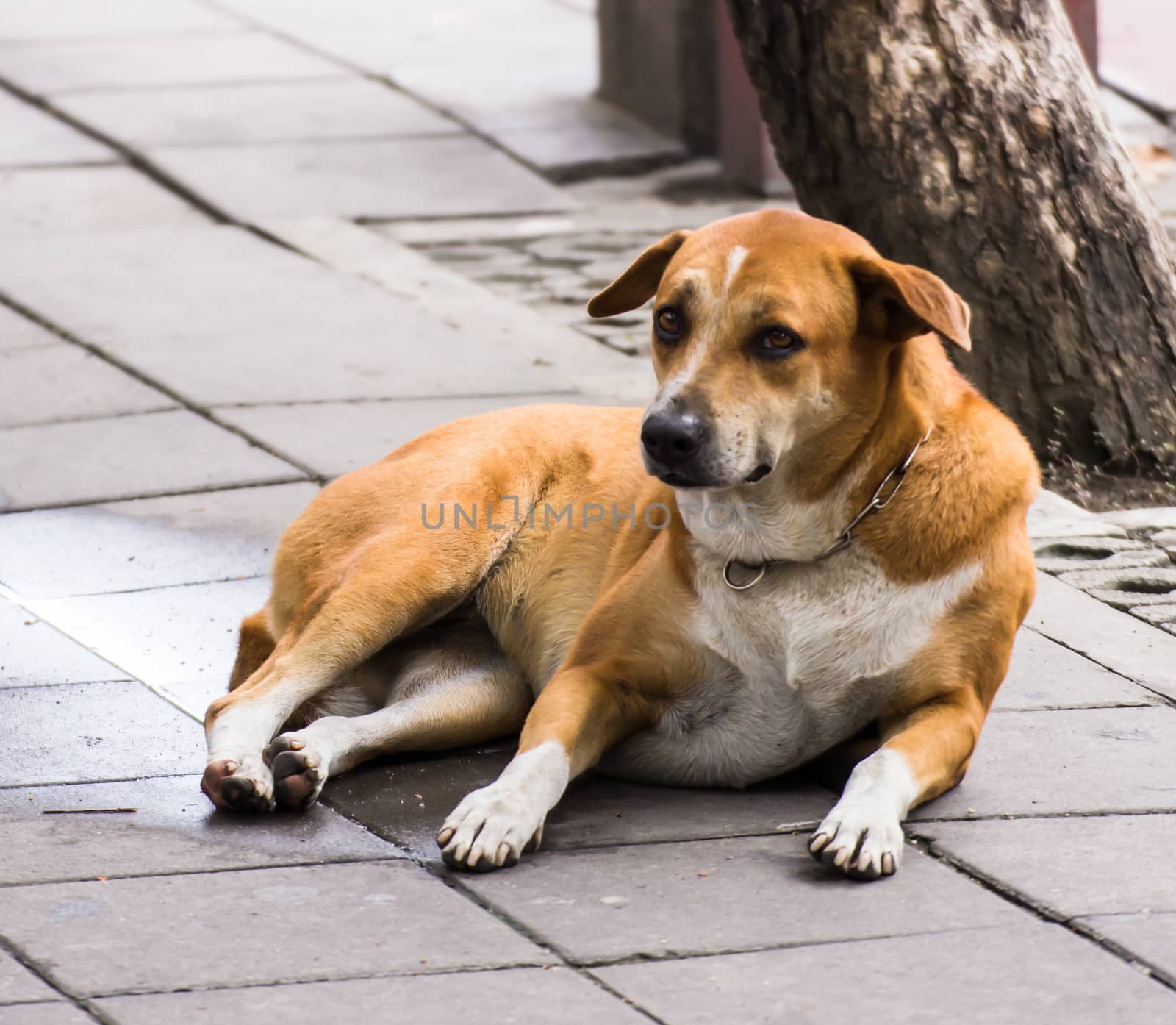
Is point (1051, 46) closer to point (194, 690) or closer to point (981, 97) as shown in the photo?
point (981, 97)

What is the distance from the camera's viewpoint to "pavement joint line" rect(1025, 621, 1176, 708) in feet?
15.7

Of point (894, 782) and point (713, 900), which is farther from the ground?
point (894, 782)

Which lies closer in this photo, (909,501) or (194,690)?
(909,501)

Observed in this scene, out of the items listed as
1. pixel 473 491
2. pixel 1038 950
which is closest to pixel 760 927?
pixel 1038 950

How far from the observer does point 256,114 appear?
1196cm

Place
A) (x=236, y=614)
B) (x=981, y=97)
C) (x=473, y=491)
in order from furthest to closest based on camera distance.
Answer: (x=981, y=97) < (x=236, y=614) < (x=473, y=491)

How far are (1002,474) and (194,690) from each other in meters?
2.05

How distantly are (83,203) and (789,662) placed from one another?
7.15 m

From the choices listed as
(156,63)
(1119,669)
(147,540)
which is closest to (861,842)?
(1119,669)

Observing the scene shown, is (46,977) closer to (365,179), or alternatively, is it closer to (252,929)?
(252,929)

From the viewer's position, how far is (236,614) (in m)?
5.36

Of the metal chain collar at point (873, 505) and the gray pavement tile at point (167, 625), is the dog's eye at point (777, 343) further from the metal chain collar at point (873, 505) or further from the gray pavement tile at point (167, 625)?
the gray pavement tile at point (167, 625)

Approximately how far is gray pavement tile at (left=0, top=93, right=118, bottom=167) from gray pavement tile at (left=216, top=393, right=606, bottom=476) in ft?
15.0

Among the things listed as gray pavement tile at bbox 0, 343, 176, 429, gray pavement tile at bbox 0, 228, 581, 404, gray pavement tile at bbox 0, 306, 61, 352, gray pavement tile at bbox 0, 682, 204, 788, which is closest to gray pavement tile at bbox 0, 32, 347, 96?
gray pavement tile at bbox 0, 228, 581, 404
